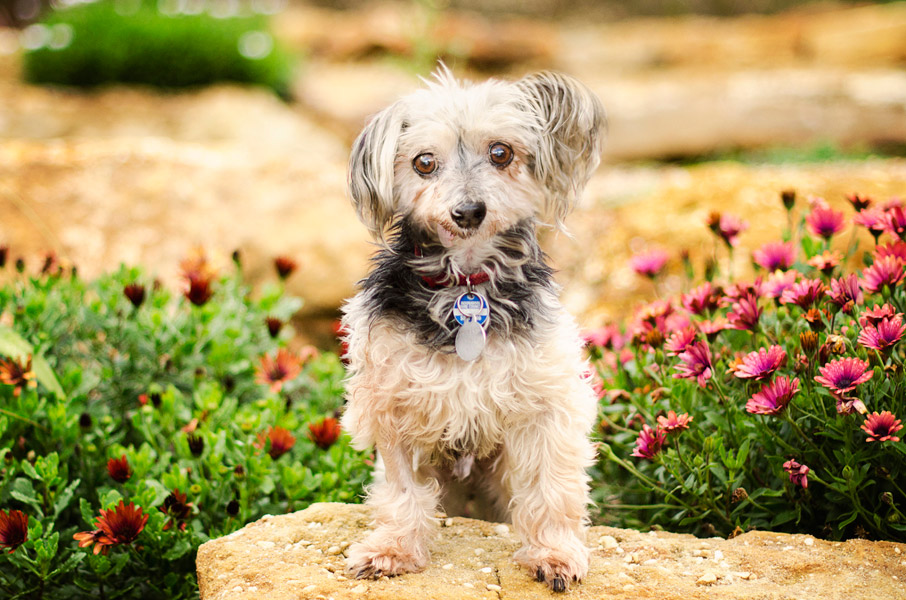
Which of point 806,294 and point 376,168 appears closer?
point 376,168

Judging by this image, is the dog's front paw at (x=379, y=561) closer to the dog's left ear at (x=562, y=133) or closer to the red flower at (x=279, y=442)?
the red flower at (x=279, y=442)

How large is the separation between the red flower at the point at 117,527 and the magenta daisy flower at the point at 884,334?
9.32 ft

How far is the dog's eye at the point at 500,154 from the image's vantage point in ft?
9.30

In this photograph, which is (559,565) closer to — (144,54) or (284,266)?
(284,266)

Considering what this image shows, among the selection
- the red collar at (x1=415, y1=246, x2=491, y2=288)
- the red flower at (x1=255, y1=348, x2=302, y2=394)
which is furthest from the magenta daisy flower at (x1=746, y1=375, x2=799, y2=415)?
the red flower at (x1=255, y1=348, x2=302, y2=394)

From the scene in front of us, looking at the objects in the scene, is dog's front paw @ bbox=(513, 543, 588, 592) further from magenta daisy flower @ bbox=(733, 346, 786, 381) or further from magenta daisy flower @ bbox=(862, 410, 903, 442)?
magenta daisy flower @ bbox=(862, 410, 903, 442)

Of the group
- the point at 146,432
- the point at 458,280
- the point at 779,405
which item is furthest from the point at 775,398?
the point at 146,432

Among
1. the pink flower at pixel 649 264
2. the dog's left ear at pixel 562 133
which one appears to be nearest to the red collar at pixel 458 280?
the dog's left ear at pixel 562 133

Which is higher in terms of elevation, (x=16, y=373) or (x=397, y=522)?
(x=16, y=373)

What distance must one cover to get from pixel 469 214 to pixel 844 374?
1.47 metres

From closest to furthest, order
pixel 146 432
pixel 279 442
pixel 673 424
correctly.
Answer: pixel 673 424 < pixel 279 442 < pixel 146 432

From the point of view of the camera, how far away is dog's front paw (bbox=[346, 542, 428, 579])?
2.77 m

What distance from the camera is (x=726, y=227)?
12.5 ft

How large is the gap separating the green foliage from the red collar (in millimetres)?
9765
